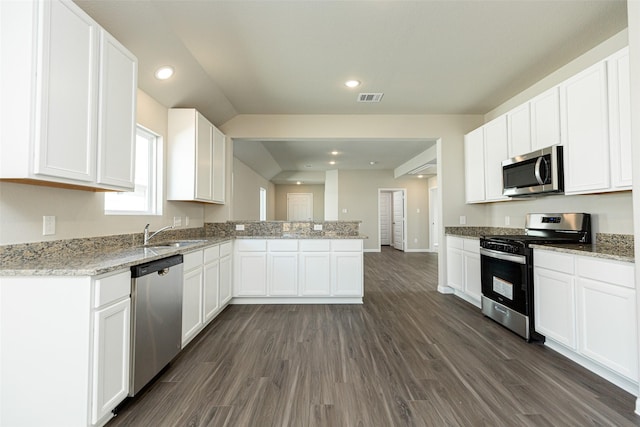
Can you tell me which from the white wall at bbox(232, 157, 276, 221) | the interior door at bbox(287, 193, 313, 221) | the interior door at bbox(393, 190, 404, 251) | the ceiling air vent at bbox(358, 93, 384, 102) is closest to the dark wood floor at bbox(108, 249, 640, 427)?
the ceiling air vent at bbox(358, 93, 384, 102)

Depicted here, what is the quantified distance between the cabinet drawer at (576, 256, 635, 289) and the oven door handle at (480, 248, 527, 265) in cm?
49

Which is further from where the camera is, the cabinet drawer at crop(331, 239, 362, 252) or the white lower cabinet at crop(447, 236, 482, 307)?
the cabinet drawer at crop(331, 239, 362, 252)

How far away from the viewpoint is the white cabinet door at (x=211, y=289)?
9.19 feet

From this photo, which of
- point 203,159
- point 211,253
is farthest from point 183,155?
point 211,253

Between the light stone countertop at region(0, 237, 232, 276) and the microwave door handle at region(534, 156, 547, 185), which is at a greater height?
the microwave door handle at region(534, 156, 547, 185)

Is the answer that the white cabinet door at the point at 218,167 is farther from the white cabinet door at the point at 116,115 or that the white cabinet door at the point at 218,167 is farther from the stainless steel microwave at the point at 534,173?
the stainless steel microwave at the point at 534,173

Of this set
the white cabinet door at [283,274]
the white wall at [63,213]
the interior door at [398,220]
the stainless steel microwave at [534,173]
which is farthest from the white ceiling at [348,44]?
the interior door at [398,220]

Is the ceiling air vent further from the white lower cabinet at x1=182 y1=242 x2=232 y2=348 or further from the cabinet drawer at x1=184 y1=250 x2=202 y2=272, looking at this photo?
the cabinet drawer at x1=184 y1=250 x2=202 y2=272

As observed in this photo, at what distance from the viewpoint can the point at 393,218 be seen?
1024 cm

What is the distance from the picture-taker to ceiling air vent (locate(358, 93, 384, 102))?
3.50 m

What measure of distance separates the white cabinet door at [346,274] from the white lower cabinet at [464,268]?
4.51ft

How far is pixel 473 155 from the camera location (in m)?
3.92

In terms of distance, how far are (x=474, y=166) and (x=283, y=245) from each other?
9.37 ft

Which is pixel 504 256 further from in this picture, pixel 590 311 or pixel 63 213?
pixel 63 213
